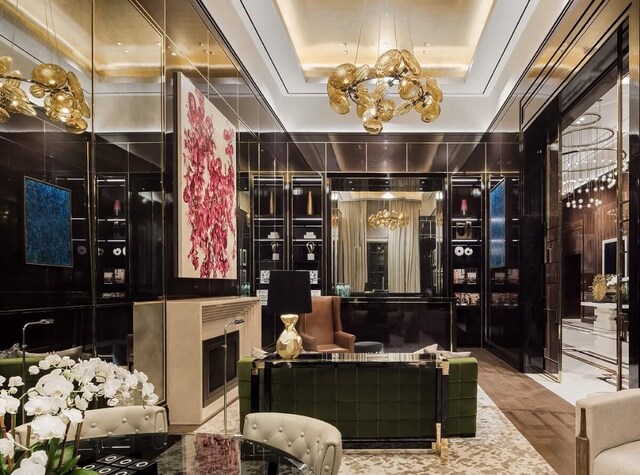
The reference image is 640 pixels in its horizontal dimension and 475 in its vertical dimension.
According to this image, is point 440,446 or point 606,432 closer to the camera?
point 606,432

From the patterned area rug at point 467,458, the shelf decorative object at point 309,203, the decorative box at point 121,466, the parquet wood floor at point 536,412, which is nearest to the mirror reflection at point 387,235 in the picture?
the shelf decorative object at point 309,203

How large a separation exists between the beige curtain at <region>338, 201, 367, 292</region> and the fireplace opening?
4.20m

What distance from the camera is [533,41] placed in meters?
6.33

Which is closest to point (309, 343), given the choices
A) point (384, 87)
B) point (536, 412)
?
point (536, 412)

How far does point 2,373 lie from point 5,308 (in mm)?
316

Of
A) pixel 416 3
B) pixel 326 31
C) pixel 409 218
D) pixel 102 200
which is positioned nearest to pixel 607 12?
pixel 416 3

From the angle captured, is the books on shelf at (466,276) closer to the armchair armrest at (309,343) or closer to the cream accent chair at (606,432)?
the armchair armrest at (309,343)

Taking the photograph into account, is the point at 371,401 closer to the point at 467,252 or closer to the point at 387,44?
the point at 387,44

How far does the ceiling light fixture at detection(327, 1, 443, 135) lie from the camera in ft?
14.8

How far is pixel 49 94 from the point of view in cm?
289

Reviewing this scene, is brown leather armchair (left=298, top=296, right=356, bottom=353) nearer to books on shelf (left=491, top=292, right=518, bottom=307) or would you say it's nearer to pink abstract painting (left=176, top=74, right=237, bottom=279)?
pink abstract painting (left=176, top=74, right=237, bottom=279)

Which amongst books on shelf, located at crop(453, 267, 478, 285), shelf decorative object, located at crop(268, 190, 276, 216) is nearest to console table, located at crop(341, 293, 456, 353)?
books on shelf, located at crop(453, 267, 478, 285)

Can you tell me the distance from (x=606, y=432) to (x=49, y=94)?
3.56 meters

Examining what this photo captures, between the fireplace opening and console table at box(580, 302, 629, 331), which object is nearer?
the fireplace opening
